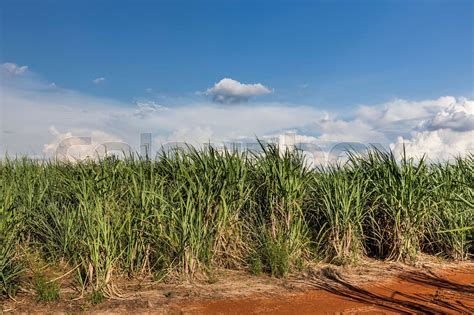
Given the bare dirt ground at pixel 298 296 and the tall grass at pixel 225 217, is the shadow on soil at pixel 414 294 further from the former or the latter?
the tall grass at pixel 225 217

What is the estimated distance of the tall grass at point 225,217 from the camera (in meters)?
5.04

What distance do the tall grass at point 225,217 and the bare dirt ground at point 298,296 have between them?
222 mm

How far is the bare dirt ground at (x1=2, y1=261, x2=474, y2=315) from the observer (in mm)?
4391

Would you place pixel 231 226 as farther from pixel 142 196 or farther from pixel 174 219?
pixel 142 196

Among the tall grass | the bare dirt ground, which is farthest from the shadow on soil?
the tall grass

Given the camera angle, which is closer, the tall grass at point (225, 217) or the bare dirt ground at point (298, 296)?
the bare dirt ground at point (298, 296)

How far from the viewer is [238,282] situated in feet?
16.7

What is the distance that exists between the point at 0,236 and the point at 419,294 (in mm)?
4462

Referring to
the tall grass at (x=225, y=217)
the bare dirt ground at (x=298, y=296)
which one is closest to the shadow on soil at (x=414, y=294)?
the bare dirt ground at (x=298, y=296)

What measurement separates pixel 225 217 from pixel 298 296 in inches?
49.6

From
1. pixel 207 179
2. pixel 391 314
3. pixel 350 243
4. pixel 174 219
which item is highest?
pixel 207 179

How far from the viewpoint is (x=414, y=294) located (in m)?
4.86

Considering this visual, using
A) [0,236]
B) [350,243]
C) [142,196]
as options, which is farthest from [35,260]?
[350,243]

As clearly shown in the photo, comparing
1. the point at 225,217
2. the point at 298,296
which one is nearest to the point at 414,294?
the point at 298,296
